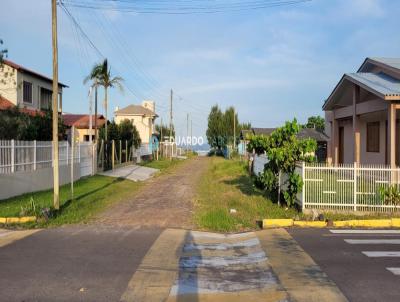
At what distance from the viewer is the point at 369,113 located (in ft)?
71.6

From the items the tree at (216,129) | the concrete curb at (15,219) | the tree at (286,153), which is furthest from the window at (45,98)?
the tree at (216,129)

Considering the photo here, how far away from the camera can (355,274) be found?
7410 millimetres

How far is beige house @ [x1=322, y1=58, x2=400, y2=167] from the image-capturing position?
17016 millimetres

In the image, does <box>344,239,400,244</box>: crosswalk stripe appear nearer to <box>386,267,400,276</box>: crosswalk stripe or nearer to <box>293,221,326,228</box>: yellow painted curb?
<box>293,221,326,228</box>: yellow painted curb

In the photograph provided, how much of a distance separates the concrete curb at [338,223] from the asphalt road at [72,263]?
3011 millimetres

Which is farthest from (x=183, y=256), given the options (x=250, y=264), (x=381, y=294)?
(x=381, y=294)

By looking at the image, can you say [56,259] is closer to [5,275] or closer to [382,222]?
[5,275]

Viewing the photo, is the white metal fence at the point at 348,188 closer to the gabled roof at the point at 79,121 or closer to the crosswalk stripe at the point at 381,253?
the crosswalk stripe at the point at 381,253

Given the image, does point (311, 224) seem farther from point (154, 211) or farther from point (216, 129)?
point (216, 129)

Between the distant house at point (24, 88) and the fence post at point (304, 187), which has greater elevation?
the distant house at point (24, 88)

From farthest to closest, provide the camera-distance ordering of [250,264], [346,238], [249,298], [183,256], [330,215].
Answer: [330,215] → [346,238] → [183,256] → [250,264] → [249,298]

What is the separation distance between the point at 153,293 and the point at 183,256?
8.10ft

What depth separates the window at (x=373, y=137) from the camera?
23356 mm

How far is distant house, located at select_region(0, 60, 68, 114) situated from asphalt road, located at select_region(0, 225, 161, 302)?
23612 millimetres
